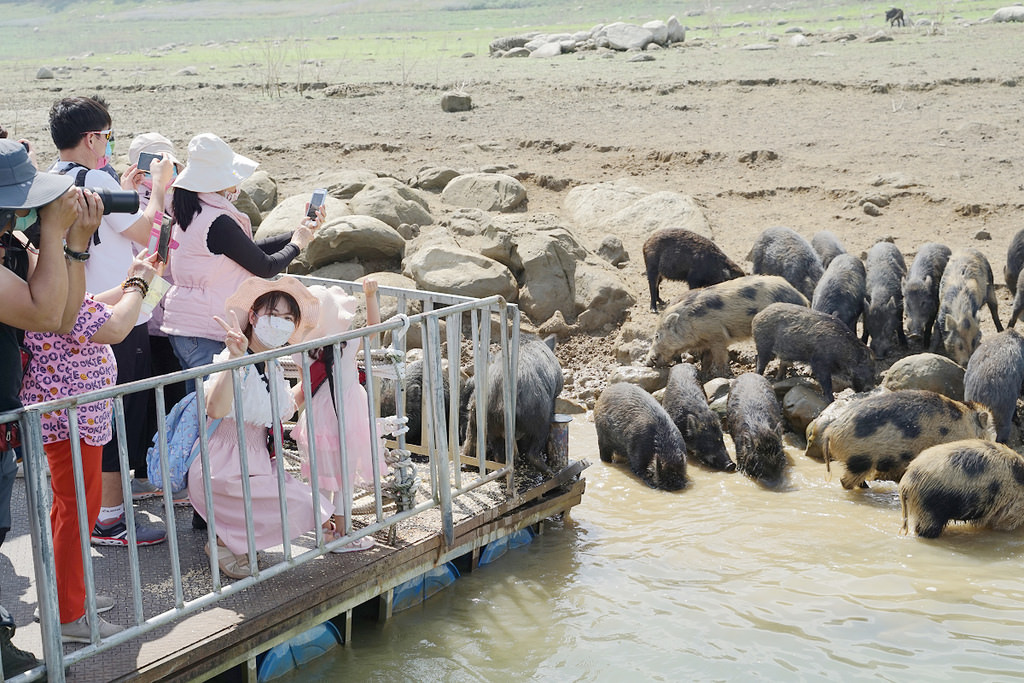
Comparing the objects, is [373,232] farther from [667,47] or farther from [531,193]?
[667,47]

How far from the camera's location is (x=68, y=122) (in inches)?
187

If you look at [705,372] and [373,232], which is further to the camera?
[373,232]

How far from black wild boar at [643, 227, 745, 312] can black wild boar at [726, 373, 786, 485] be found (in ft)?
7.56

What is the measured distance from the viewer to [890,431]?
265 inches

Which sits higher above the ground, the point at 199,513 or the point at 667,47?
the point at 667,47

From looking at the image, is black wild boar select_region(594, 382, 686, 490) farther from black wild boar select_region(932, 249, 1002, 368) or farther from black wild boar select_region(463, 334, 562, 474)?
black wild boar select_region(932, 249, 1002, 368)

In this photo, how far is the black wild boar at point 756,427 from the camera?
701 centimetres

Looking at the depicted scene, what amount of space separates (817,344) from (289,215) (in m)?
5.16

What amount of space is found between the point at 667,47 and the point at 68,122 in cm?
2437

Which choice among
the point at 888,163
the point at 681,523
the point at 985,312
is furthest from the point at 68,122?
the point at 888,163

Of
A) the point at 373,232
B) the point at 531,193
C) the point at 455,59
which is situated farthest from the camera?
the point at 455,59

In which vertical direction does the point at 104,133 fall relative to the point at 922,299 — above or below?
above

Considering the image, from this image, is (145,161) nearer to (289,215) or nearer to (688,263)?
(289,215)

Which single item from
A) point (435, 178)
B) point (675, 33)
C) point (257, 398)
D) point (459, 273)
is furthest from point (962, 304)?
point (675, 33)
